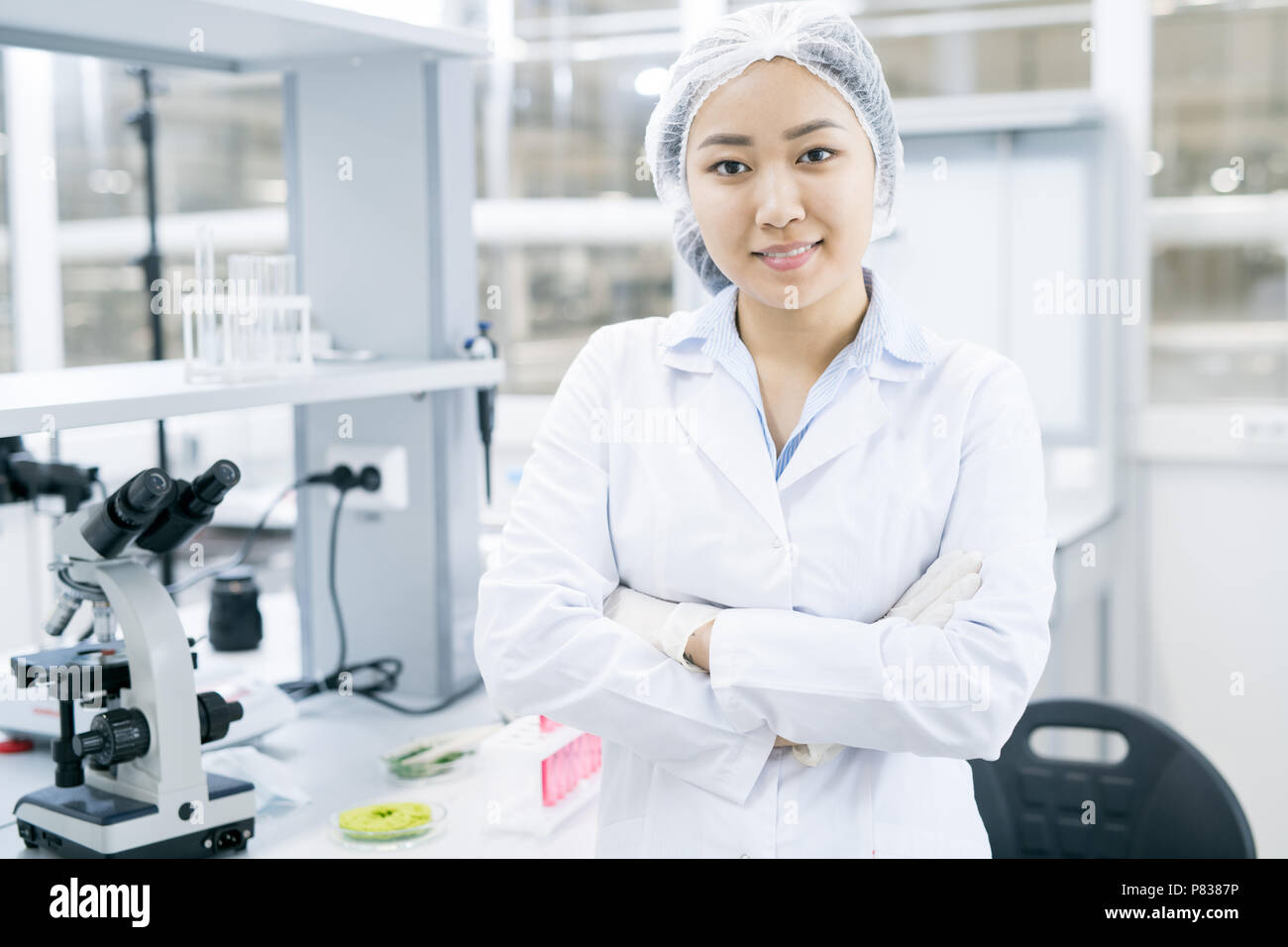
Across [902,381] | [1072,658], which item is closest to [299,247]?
[902,381]

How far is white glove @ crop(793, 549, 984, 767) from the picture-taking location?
113 cm

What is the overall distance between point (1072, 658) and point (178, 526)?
226cm

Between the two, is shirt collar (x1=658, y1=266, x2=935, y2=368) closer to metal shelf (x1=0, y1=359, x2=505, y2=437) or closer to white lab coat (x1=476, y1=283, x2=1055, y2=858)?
white lab coat (x1=476, y1=283, x2=1055, y2=858)

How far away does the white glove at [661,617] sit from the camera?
46.1 inches

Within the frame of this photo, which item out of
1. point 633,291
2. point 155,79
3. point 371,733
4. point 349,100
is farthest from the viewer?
point 633,291

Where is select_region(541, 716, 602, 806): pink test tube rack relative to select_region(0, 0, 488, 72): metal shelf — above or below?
below

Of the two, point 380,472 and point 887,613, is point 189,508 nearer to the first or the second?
point 380,472

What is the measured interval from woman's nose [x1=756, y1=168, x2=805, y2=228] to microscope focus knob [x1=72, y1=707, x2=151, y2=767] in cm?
82

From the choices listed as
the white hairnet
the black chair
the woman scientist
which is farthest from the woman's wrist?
the black chair

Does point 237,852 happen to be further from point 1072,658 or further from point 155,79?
point 1072,658

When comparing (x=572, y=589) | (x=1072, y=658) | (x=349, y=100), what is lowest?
(x=1072, y=658)

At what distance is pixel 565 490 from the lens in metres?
1.26

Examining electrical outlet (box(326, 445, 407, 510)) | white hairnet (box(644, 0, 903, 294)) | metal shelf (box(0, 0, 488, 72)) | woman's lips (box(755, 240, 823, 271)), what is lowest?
electrical outlet (box(326, 445, 407, 510))

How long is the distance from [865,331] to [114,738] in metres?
0.88
